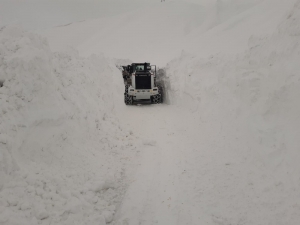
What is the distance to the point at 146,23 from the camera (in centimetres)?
5350

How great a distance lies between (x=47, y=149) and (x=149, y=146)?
11.2ft

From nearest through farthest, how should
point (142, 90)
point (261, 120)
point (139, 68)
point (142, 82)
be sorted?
point (261, 120), point (142, 90), point (142, 82), point (139, 68)

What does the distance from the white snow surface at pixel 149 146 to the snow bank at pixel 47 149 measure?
2 centimetres

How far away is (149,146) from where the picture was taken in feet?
24.5

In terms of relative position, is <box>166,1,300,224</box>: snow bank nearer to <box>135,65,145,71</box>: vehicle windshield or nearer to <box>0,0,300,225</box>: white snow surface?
<box>0,0,300,225</box>: white snow surface

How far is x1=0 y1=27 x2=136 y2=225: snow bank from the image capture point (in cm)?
401

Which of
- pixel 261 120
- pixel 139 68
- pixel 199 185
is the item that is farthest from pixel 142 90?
pixel 199 185

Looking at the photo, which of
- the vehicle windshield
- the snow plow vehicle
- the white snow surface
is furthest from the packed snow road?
the vehicle windshield

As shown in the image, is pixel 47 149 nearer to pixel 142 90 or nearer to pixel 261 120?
pixel 261 120

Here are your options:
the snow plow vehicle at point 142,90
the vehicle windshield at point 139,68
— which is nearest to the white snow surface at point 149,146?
the snow plow vehicle at point 142,90

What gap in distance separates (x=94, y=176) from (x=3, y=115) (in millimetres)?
2413

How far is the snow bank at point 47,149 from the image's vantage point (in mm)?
4012

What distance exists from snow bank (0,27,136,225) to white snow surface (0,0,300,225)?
23 mm

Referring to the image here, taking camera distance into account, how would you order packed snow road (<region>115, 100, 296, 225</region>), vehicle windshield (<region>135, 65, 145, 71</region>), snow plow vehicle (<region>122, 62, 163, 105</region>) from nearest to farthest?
packed snow road (<region>115, 100, 296, 225</region>), snow plow vehicle (<region>122, 62, 163, 105</region>), vehicle windshield (<region>135, 65, 145, 71</region>)
